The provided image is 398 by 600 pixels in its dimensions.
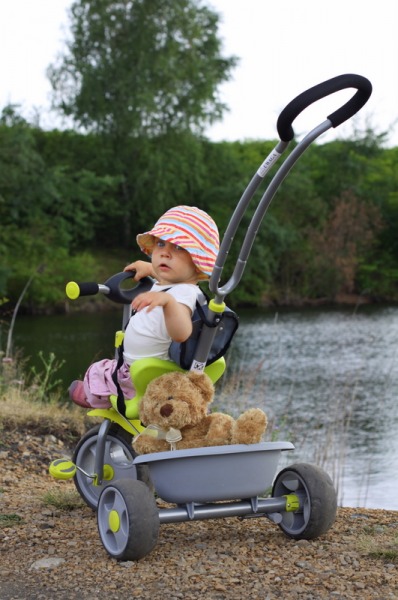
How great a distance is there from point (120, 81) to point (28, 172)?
17.5ft

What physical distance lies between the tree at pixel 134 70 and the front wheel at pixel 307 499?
34258mm

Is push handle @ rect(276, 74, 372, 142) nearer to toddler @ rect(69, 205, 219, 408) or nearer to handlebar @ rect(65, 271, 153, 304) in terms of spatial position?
toddler @ rect(69, 205, 219, 408)

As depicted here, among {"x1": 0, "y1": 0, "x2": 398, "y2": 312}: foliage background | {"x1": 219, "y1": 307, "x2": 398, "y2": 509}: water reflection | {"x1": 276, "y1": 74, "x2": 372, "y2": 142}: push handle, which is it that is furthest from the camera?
{"x1": 0, "y1": 0, "x2": 398, "y2": 312}: foliage background

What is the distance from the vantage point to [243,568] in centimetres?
406

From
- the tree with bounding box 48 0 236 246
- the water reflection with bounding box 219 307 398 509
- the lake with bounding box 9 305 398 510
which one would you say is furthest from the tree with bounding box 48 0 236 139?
the water reflection with bounding box 219 307 398 509

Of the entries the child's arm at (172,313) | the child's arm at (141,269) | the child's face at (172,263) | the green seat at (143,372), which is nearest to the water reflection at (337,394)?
the child's arm at (141,269)

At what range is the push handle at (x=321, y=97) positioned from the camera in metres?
3.58

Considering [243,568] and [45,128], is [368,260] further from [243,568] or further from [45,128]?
[243,568]

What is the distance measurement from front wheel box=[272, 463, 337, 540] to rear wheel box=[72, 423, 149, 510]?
2.36 feet

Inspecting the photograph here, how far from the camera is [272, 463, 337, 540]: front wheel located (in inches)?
172

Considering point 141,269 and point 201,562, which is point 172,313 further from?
point 201,562

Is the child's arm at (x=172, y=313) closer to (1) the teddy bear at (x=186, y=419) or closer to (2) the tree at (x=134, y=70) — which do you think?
(1) the teddy bear at (x=186, y=419)

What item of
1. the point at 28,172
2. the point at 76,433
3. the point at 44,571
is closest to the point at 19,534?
the point at 44,571

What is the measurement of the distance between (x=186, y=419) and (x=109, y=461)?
0.86 meters
